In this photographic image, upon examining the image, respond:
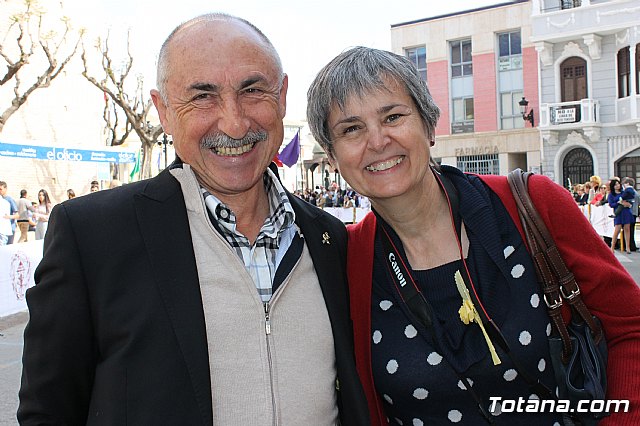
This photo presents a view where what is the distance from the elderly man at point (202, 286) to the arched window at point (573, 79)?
2752cm

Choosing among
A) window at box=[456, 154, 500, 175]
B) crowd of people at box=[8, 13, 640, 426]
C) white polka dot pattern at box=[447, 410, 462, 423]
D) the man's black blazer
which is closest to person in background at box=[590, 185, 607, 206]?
window at box=[456, 154, 500, 175]

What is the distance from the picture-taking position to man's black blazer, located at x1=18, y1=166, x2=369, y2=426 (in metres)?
1.87

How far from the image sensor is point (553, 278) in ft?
7.39

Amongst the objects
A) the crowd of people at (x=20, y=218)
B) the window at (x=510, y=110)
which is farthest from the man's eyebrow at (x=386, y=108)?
the window at (x=510, y=110)

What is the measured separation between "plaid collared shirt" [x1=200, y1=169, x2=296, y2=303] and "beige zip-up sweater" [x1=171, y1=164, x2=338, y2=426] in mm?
60

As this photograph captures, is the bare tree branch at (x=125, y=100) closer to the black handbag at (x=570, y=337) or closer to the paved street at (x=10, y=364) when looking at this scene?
the paved street at (x=10, y=364)

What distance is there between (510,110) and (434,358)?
1233 inches

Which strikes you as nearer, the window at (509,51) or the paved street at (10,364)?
the paved street at (10,364)

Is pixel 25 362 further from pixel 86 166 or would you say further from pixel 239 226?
pixel 86 166

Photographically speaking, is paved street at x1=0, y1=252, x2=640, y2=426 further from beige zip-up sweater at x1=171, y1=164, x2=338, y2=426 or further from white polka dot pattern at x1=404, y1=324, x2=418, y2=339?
white polka dot pattern at x1=404, y1=324, x2=418, y2=339

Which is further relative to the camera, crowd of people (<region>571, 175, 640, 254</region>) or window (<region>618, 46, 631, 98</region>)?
window (<region>618, 46, 631, 98</region>)

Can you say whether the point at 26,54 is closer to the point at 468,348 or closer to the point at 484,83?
the point at 484,83

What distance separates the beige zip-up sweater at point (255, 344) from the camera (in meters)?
2.01

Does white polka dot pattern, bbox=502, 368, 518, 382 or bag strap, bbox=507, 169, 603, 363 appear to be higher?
bag strap, bbox=507, 169, 603, 363
